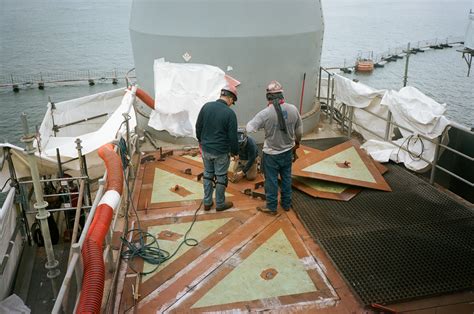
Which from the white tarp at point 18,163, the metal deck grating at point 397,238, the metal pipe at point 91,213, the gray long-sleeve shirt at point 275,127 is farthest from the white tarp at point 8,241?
the metal deck grating at point 397,238

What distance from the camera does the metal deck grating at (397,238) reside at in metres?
4.39

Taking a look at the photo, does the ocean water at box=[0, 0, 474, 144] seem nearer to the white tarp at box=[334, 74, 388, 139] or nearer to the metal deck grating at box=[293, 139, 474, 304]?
the white tarp at box=[334, 74, 388, 139]

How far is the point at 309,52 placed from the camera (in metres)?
9.55

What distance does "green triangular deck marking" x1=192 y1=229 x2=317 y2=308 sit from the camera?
427cm

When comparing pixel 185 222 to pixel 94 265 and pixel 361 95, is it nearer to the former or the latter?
pixel 94 265

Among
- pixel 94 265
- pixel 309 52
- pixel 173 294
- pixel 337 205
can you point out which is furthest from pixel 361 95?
pixel 94 265

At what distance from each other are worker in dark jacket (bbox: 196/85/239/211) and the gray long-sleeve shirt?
0.98 ft

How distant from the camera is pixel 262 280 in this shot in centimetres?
451

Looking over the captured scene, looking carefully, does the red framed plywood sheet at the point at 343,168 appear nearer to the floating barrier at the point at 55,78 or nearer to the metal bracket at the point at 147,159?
the metal bracket at the point at 147,159

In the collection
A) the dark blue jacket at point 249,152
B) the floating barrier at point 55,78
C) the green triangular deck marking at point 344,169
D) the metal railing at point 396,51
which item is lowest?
the floating barrier at point 55,78

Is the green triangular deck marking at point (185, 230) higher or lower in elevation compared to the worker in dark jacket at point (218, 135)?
lower

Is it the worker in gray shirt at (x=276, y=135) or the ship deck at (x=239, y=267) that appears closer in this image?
the ship deck at (x=239, y=267)

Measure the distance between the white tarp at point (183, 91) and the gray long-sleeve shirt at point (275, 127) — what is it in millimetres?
2449

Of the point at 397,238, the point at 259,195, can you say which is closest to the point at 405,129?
the point at 397,238
